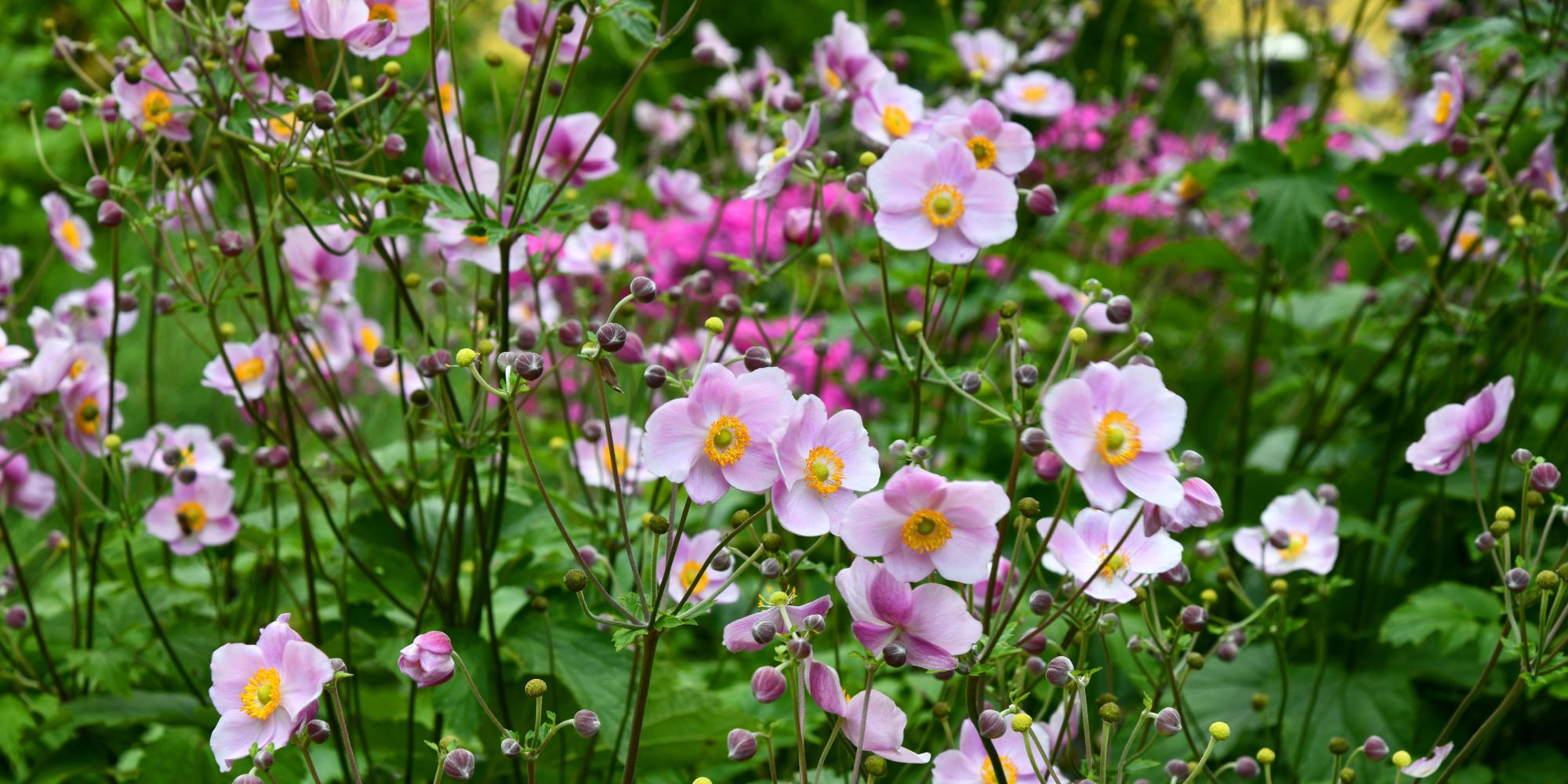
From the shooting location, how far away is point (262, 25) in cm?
159

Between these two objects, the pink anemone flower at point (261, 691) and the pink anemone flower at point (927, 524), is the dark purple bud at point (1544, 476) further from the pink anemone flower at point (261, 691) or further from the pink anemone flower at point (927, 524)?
the pink anemone flower at point (261, 691)

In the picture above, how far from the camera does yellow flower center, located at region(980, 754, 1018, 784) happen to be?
4.42ft

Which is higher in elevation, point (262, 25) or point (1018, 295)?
point (262, 25)

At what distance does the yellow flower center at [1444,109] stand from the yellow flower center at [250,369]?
7.05 feet

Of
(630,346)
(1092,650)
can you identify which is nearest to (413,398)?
(630,346)

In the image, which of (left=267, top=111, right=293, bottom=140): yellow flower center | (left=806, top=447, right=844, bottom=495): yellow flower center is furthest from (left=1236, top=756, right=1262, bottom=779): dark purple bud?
(left=267, top=111, right=293, bottom=140): yellow flower center

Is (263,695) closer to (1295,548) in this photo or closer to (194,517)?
(194,517)

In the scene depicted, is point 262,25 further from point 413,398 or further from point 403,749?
point 403,749

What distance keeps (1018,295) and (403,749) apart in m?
2.24

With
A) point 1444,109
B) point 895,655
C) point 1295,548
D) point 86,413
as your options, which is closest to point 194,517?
point 86,413

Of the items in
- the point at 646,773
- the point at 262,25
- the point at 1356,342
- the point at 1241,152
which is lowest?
the point at 646,773

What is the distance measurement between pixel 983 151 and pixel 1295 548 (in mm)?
804

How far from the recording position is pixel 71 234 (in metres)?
2.23

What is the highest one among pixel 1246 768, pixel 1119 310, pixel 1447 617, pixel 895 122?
pixel 895 122
